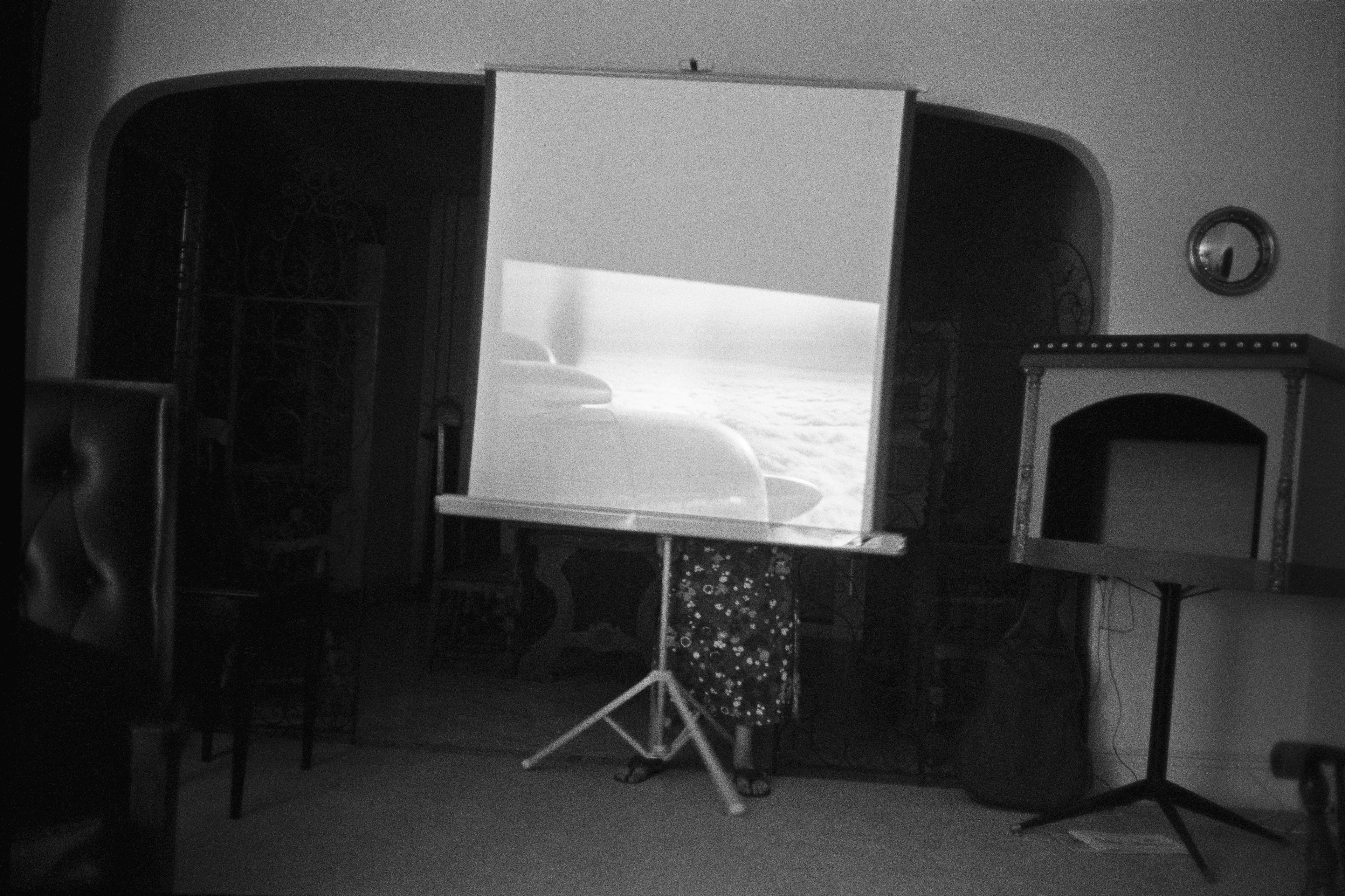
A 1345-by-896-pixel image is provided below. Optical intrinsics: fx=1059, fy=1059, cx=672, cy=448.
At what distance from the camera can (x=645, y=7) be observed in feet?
10.5

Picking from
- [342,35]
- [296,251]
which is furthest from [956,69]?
[296,251]

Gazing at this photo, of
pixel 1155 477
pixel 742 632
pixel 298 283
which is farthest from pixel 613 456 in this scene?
pixel 1155 477

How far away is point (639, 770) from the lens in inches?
123

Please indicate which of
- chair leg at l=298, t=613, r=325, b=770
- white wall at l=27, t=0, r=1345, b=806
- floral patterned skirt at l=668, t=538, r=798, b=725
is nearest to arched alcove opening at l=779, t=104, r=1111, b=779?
white wall at l=27, t=0, r=1345, b=806

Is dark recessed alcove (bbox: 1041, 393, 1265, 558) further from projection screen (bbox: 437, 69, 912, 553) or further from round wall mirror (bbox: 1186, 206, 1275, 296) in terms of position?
projection screen (bbox: 437, 69, 912, 553)

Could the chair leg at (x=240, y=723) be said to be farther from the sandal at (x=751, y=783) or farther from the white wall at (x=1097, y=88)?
the sandal at (x=751, y=783)

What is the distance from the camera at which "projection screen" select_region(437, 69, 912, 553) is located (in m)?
2.81

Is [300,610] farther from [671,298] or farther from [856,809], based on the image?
[856,809]

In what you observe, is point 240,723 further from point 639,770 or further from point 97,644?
point 639,770

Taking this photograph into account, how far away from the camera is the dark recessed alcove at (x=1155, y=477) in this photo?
2.89 metres

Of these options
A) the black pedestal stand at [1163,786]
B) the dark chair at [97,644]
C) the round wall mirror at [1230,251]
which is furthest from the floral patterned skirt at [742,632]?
the dark chair at [97,644]

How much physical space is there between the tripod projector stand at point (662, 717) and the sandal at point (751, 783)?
0.02 metres

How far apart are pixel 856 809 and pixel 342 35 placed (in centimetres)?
274

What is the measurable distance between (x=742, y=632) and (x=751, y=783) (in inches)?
17.3
